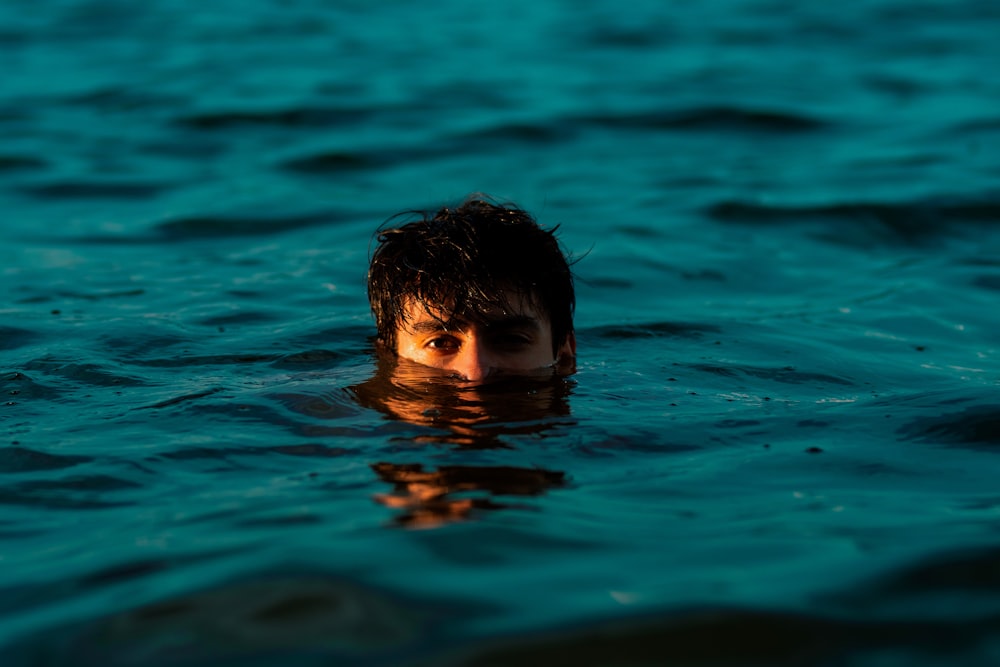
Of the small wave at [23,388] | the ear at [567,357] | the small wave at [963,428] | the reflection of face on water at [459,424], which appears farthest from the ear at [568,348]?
the small wave at [23,388]

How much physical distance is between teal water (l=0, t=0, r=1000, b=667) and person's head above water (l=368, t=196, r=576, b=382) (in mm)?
235

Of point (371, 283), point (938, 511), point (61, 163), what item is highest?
point (61, 163)

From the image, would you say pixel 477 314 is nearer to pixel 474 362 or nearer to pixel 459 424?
pixel 474 362

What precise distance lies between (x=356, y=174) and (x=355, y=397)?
18.0ft

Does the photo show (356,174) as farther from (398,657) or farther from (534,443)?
(398,657)

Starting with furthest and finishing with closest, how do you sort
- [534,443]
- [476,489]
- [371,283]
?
1. [371,283]
2. [534,443]
3. [476,489]

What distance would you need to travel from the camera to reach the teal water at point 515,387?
290 centimetres

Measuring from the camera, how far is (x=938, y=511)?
11.9 feet

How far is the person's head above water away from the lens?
511 centimetres

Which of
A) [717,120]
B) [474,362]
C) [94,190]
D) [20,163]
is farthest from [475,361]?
[717,120]

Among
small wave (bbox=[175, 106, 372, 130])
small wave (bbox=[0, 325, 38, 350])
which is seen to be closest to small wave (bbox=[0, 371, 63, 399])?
small wave (bbox=[0, 325, 38, 350])

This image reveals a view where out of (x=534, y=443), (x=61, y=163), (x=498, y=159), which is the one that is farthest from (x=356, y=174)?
(x=534, y=443)

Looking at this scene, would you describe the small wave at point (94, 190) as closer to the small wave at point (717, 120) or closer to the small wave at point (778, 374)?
the small wave at point (717, 120)

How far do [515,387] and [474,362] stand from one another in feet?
0.60
